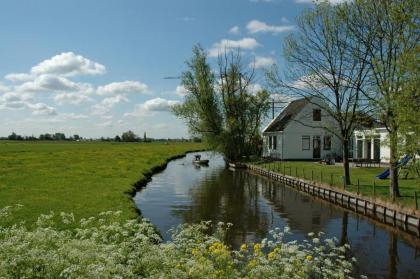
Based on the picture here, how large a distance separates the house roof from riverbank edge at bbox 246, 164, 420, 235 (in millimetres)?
19508

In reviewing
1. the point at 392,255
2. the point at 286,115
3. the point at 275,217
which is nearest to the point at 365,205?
the point at 275,217

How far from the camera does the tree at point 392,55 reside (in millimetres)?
19406

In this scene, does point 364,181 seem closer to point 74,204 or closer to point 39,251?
point 74,204

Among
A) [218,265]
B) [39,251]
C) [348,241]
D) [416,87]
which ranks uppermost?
[416,87]

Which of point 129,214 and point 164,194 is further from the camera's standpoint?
point 164,194

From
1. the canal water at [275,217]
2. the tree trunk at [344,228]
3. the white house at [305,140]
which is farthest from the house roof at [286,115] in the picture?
the tree trunk at [344,228]

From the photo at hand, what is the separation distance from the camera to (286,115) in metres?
59.5

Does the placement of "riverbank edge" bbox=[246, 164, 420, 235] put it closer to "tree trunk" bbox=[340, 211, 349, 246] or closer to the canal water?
the canal water

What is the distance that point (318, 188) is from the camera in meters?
30.7

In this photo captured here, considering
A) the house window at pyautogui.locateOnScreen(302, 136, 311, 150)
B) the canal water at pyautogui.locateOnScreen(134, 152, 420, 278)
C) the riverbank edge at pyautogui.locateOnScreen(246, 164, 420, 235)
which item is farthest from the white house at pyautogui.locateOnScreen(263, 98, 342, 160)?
the riverbank edge at pyautogui.locateOnScreen(246, 164, 420, 235)

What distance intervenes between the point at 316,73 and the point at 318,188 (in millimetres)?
8141

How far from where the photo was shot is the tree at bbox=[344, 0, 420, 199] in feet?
63.7

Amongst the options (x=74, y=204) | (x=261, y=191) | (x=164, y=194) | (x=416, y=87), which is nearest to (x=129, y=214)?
(x=74, y=204)

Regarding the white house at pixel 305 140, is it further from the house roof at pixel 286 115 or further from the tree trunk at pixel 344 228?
the tree trunk at pixel 344 228
